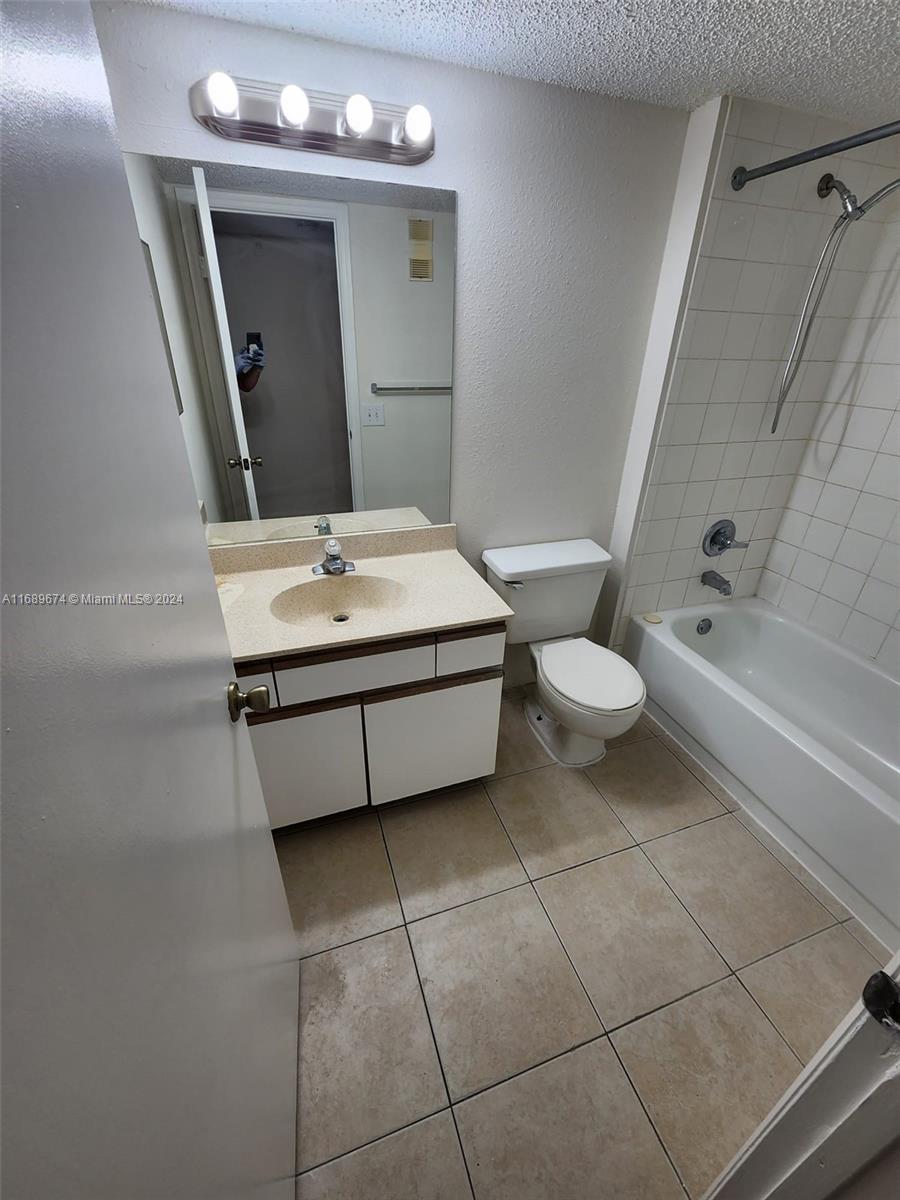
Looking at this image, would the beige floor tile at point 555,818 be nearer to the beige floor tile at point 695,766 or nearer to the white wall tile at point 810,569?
the beige floor tile at point 695,766

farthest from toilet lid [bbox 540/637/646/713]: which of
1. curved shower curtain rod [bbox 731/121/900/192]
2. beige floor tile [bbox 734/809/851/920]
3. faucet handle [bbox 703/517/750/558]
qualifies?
curved shower curtain rod [bbox 731/121/900/192]

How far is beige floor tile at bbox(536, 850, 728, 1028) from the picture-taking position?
1252mm

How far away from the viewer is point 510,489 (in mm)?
1840

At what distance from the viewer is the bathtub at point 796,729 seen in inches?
54.7

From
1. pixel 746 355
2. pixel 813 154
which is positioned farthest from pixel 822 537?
pixel 813 154

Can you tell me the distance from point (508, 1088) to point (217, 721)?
1064 millimetres

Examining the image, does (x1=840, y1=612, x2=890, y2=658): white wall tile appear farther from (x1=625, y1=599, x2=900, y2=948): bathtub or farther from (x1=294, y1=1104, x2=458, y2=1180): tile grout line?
(x1=294, y1=1104, x2=458, y2=1180): tile grout line

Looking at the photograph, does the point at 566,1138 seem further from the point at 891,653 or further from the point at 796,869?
the point at 891,653

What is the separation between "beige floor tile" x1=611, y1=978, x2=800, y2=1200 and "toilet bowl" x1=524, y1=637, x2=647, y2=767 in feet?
2.37

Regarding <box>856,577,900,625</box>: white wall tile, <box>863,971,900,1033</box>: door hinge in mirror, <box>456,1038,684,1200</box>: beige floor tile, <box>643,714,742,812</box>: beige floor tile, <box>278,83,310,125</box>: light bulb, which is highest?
<box>278,83,310,125</box>: light bulb

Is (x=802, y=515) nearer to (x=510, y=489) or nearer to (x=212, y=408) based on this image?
(x=510, y=489)

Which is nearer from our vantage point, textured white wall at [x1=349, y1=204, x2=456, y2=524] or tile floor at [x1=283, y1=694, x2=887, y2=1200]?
tile floor at [x1=283, y1=694, x2=887, y2=1200]


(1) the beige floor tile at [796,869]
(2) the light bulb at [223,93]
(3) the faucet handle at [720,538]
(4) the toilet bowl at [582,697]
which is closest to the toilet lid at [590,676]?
(4) the toilet bowl at [582,697]

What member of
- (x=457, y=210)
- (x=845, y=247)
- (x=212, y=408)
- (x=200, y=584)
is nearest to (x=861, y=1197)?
(x=200, y=584)
